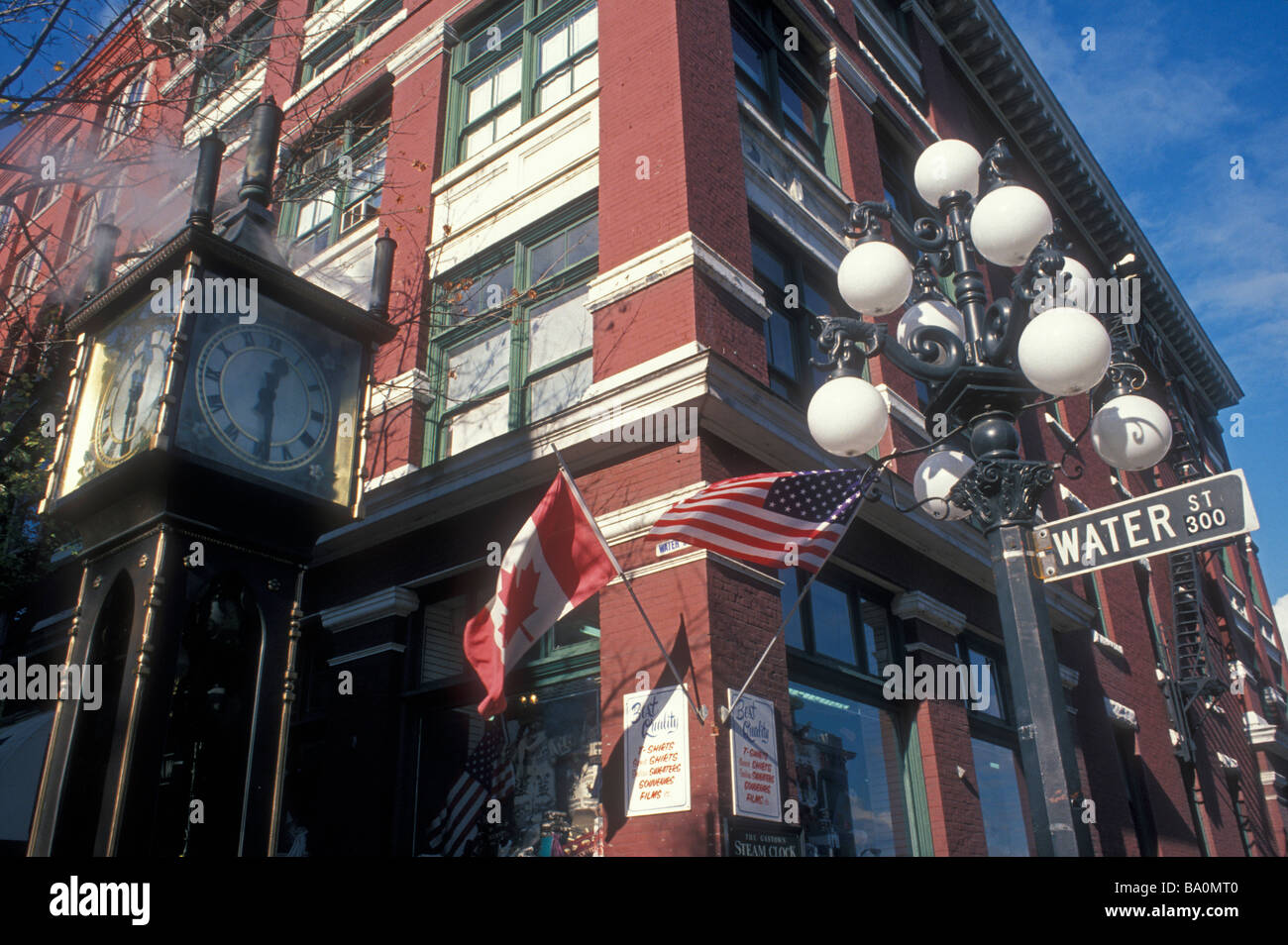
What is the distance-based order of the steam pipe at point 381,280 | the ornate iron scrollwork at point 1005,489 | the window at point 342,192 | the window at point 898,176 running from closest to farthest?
the ornate iron scrollwork at point 1005,489
the steam pipe at point 381,280
the window at point 342,192
the window at point 898,176

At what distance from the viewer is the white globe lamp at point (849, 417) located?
5250 mm

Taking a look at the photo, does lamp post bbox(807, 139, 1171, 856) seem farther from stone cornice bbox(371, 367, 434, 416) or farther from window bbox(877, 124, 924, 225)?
window bbox(877, 124, 924, 225)

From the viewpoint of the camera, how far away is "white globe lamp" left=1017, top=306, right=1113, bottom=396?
183 inches

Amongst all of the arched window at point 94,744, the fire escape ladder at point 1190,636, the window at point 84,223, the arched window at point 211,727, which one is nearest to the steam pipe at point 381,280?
the arched window at point 211,727

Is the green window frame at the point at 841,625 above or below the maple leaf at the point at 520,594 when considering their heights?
above

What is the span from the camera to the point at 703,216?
9852mm

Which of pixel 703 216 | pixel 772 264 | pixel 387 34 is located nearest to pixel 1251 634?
pixel 772 264

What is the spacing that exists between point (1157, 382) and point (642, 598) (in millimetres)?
22463

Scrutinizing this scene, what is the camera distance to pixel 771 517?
23.4 ft

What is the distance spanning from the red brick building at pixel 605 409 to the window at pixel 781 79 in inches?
2.2

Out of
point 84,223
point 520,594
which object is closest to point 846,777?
point 520,594

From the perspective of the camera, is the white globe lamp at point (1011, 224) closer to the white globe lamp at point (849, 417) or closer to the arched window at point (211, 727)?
the white globe lamp at point (849, 417)

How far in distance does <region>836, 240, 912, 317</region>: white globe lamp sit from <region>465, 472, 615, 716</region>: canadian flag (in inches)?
112
